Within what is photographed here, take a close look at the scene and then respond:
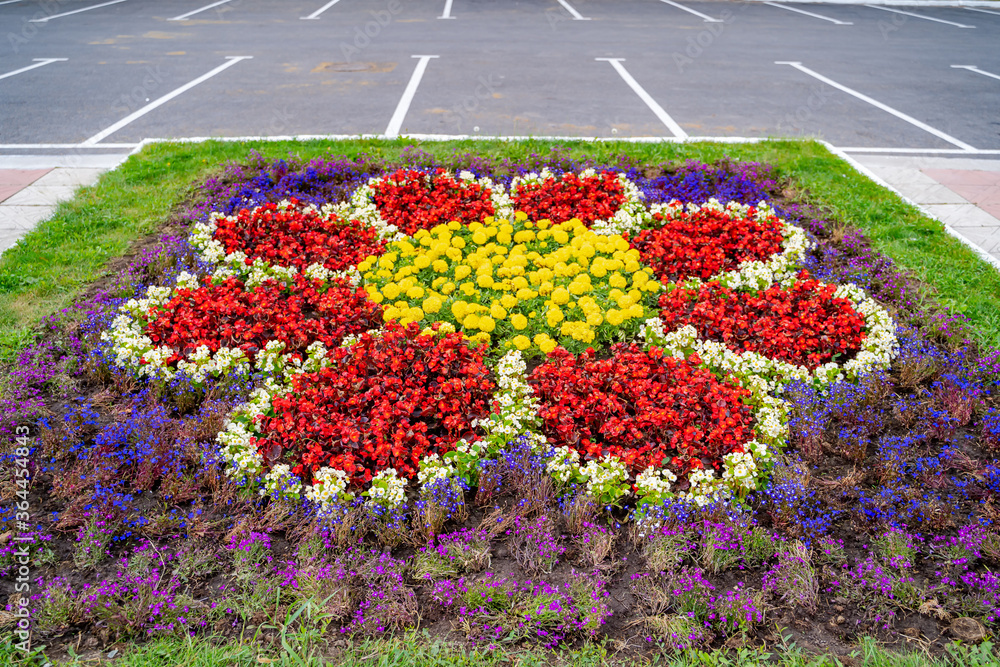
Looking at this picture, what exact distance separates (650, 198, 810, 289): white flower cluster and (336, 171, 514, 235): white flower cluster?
4.82 feet

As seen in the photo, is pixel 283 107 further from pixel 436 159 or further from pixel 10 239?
pixel 10 239

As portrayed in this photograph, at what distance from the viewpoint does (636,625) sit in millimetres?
2744

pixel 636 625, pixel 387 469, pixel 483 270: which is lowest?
pixel 636 625

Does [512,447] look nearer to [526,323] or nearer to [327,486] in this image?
[327,486]

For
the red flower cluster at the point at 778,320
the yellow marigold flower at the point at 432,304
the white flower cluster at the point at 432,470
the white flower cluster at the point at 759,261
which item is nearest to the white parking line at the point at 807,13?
the white flower cluster at the point at 759,261

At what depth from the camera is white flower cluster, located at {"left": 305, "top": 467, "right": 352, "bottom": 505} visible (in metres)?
3.16

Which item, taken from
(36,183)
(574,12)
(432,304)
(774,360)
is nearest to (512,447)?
(432,304)

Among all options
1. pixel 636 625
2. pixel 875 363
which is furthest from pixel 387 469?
pixel 875 363

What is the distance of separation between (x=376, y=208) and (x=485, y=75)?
5.95m

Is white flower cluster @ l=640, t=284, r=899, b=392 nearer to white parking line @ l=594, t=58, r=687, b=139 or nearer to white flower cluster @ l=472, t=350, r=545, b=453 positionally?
white flower cluster @ l=472, t=350, r=545, b=453

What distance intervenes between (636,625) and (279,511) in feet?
5.89

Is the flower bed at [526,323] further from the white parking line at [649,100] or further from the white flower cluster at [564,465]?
the white parking line at [649,100]

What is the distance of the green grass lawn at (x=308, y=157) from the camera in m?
4.95

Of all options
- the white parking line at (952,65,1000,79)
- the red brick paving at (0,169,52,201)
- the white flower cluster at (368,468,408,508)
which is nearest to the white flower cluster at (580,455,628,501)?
the white flower cluster at (368,468,408,508)
